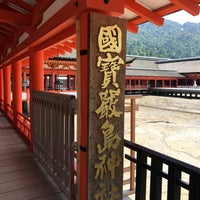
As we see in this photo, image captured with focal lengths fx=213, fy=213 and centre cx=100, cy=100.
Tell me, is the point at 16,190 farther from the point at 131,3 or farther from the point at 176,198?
the point at 131,3

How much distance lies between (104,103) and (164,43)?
79224 mm

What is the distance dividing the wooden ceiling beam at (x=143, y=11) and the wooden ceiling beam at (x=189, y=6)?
1.54 ft

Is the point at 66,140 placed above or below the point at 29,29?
below

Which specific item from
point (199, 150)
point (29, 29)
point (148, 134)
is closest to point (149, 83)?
point (148, 134)

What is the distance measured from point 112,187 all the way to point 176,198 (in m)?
0.67

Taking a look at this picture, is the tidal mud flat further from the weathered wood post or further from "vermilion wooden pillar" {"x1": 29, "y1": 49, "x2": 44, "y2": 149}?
the weathered wood post

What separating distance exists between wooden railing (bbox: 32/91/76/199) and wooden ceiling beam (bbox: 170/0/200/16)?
4.69ft

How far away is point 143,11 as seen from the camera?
2.53 m

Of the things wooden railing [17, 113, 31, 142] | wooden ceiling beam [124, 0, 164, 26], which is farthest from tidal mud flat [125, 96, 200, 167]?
wooden ceiling beam [124, 0, 164, 26]

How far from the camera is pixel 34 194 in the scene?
263 centimetres

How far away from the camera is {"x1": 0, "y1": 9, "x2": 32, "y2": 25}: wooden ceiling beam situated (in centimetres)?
332

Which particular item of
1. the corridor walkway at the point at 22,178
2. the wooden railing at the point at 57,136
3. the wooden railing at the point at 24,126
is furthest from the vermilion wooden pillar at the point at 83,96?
the wooden railing at the point at 24,126

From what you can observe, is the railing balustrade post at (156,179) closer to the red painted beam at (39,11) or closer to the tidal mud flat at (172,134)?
the red painted beam at (39,11)

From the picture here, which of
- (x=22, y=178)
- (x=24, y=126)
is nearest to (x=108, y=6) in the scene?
(x=22, y=178)
